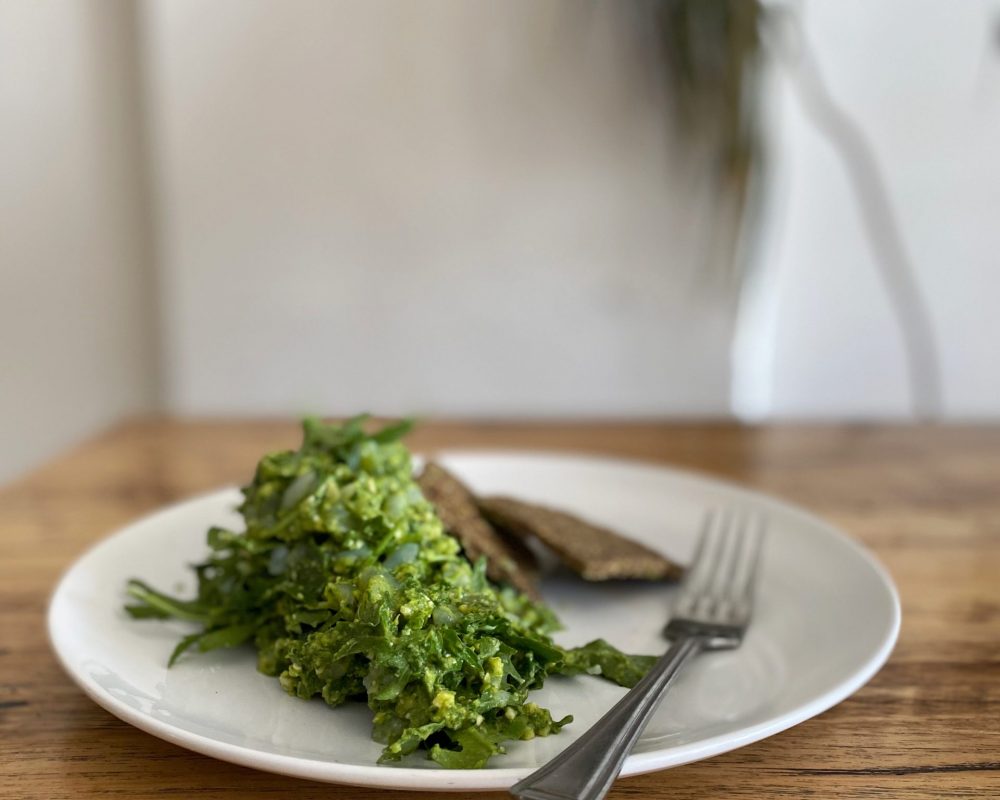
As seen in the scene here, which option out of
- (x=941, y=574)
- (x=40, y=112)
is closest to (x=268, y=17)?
(x=40, y=112)

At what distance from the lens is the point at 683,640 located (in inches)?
41.0

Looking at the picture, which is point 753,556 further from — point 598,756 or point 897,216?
point 897,216

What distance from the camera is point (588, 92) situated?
9.79 feet

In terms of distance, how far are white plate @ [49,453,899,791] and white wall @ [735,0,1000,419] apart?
1.82m

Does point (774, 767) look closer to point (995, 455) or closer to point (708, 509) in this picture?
point (708, 509)

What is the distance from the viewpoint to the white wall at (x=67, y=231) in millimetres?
3139

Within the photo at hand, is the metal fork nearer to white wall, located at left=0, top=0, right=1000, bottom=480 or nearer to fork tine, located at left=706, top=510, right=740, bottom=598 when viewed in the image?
fork tine, located at left=706, top=510, right=740, bottom=598

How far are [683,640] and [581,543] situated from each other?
0.83 feet

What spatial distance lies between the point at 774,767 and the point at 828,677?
14cm

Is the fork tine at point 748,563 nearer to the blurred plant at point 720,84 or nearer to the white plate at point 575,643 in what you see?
the white plate at point 575,643

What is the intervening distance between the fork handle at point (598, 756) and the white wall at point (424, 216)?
236cm

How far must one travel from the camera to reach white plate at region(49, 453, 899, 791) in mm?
773

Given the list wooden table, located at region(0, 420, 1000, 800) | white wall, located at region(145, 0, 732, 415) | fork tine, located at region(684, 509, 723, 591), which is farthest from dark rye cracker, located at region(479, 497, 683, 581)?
white wall, located at region(145, 0, 732, 415)

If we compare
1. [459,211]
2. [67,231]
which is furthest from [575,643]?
[67,231]
